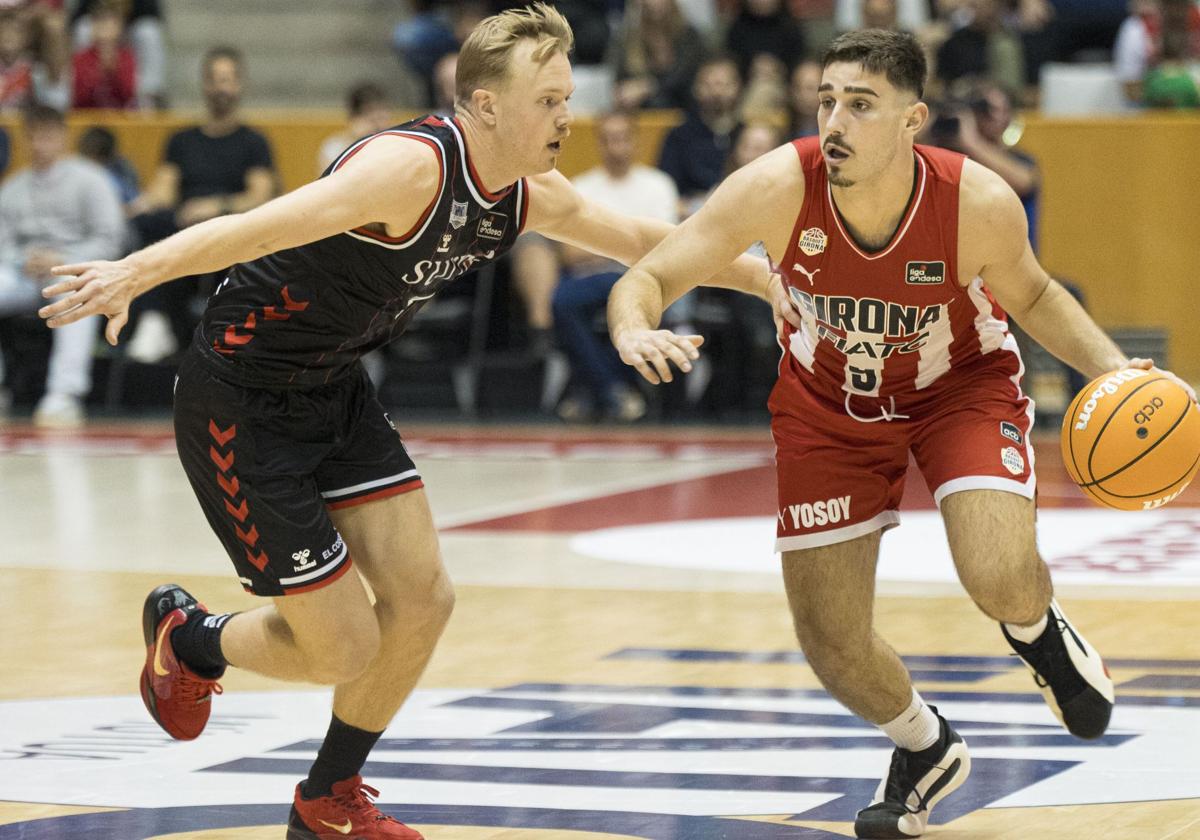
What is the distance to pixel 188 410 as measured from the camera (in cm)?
455

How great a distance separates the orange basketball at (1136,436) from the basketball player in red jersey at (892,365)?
0.32 ft

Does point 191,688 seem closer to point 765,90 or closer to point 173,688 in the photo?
point 173,688

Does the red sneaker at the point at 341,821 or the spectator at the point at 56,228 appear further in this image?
the spectator at the point at 56,228

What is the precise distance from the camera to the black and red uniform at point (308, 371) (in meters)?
4.40

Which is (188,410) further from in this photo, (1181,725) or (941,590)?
(941,590)

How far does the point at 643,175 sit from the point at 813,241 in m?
7.89

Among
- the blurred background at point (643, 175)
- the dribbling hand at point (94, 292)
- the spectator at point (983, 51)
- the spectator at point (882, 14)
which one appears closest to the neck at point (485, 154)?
the dribbling hand at point (94, 292)

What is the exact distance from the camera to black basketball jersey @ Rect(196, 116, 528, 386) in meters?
4.37

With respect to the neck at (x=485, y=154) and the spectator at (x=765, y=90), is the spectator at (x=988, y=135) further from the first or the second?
the neck at (x=485, y=154)

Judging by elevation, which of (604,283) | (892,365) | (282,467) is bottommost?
(604,283)

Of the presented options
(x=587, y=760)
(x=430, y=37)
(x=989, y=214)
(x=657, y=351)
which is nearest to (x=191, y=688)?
(x=587, y=760)

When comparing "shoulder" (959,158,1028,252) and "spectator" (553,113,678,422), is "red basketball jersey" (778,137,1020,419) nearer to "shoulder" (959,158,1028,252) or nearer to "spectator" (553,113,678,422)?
"shoulder" (959,158,1028,252)

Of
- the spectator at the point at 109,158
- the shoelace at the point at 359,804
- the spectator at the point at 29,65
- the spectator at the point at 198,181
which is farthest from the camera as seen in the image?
the spectator at the point at 29,65

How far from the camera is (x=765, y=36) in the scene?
46.1 feet
